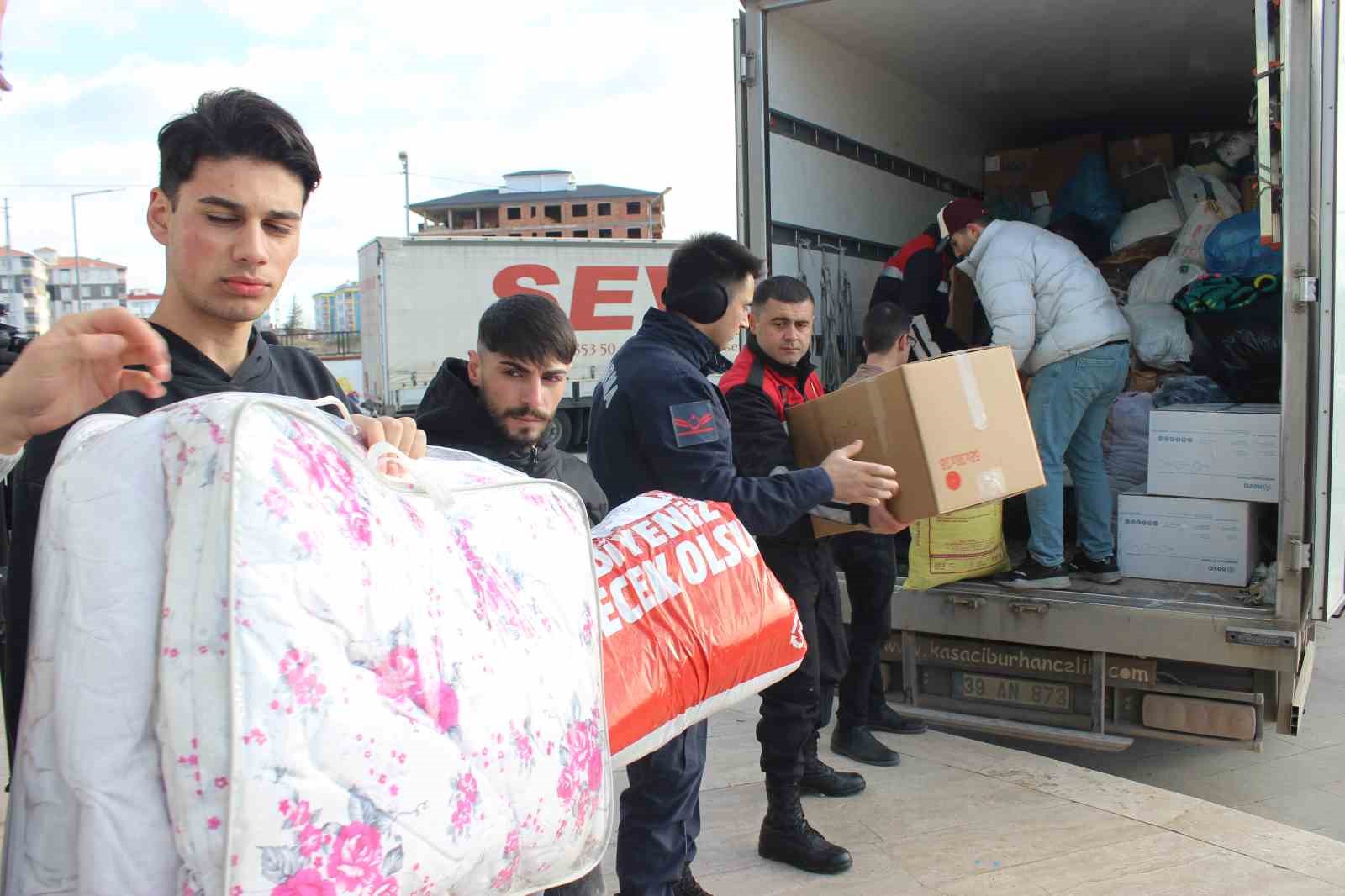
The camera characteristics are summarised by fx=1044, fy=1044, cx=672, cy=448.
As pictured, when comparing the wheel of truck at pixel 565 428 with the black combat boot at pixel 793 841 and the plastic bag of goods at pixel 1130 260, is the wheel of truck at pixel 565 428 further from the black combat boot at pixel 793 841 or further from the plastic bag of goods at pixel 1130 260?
the black combat boot at pixel 793 841

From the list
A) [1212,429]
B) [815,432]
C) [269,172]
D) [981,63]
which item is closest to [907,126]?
[981,63]

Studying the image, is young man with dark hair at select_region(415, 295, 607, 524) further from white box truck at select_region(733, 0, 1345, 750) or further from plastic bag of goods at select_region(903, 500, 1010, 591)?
white box truck at select_region(733, 0, 1345, 750)

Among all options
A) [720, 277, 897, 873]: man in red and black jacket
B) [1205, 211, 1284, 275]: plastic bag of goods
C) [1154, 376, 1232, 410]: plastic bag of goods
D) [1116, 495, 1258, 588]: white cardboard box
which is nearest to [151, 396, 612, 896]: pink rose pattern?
[720, 277, 897, 873]: man in red and black jacket

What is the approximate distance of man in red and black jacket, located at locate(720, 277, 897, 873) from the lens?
3.06 metres

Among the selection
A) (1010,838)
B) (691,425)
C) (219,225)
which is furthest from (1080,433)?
(219,225)

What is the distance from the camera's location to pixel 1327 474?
3.46 metres

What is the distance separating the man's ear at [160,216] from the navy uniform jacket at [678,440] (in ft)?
4.25

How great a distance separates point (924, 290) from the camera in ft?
17.8

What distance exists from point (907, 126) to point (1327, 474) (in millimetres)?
3419

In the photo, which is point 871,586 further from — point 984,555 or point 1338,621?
point 1338,621

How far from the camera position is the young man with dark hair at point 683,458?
2.34m

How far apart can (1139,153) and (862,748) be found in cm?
475

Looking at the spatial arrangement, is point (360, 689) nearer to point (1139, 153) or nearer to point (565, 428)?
point (1139, 153)

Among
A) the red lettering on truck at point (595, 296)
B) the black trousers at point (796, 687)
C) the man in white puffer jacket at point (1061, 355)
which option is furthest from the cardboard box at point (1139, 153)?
the red lettering on truck at point (595, 296)
